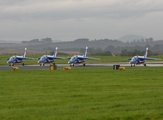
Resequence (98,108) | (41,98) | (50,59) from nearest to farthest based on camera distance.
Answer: (98,108) < (41,98) < (50,59)

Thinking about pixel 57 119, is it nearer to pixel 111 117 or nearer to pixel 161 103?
pixel 111 117

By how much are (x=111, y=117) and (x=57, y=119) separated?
1878 mm

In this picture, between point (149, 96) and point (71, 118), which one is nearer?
point (71, 118)

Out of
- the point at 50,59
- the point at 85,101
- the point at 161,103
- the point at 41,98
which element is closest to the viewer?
the point at 161,103

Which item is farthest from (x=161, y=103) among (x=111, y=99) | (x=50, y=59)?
(x=50, y=59)

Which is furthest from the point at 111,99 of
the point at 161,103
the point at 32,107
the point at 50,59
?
the point at 50,59

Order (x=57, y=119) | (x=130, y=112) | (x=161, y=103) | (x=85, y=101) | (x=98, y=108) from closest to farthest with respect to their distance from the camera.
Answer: (x=57, y=119), (x=130, y=112), (x=98, y=108), (x=161, y=103), (x=85, y=101)

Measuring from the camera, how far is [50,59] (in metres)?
87.5

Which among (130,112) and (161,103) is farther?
(161,103)

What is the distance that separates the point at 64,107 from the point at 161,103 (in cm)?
412

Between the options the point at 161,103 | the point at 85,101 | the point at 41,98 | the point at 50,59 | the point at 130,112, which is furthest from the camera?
the point at 50,59

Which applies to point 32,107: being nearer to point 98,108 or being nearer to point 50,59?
point 98,108

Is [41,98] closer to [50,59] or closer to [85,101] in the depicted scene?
[85,101]

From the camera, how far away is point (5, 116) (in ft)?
53.1
